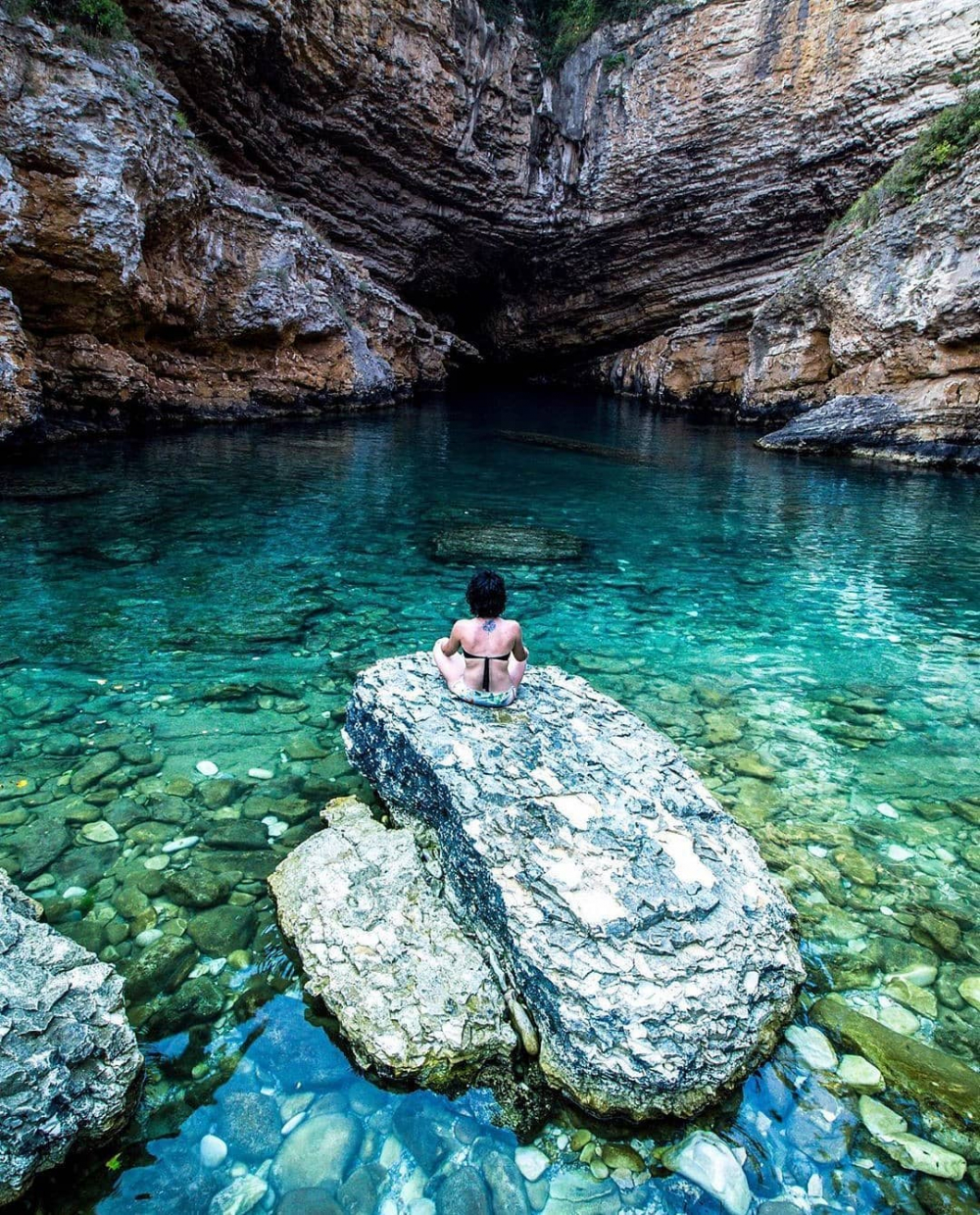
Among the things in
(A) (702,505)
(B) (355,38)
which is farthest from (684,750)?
(B) (355,38)

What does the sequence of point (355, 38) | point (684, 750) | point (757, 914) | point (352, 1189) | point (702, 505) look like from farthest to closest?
point (355, 38) < point (702, 505) < point (684, 750) < point (757, 914) < point (352, 1189)

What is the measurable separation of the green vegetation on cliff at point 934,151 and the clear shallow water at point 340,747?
1137cm

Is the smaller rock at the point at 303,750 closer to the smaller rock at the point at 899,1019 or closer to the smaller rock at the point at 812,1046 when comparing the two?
the smaller rock at the point at 812,1046

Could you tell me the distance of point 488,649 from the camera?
381 cm

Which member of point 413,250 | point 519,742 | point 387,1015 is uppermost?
point 413,250

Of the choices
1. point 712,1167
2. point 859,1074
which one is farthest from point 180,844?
point 859,1074

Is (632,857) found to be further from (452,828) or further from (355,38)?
(355,38)

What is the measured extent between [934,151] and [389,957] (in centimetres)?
2354

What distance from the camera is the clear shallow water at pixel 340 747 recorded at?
7.44ft

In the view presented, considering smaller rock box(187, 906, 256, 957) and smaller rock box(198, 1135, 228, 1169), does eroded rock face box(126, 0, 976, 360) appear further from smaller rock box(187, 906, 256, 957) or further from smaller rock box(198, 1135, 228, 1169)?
smaller rock box(198, 1135, 228, 1169)

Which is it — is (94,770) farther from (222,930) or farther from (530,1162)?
(530,1162)

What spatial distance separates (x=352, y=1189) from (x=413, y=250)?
35447 millimetres

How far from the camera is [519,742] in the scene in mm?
3537

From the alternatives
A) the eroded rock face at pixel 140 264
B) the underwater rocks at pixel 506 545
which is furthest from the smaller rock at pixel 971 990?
the eroded rock face at pixel 140 264
